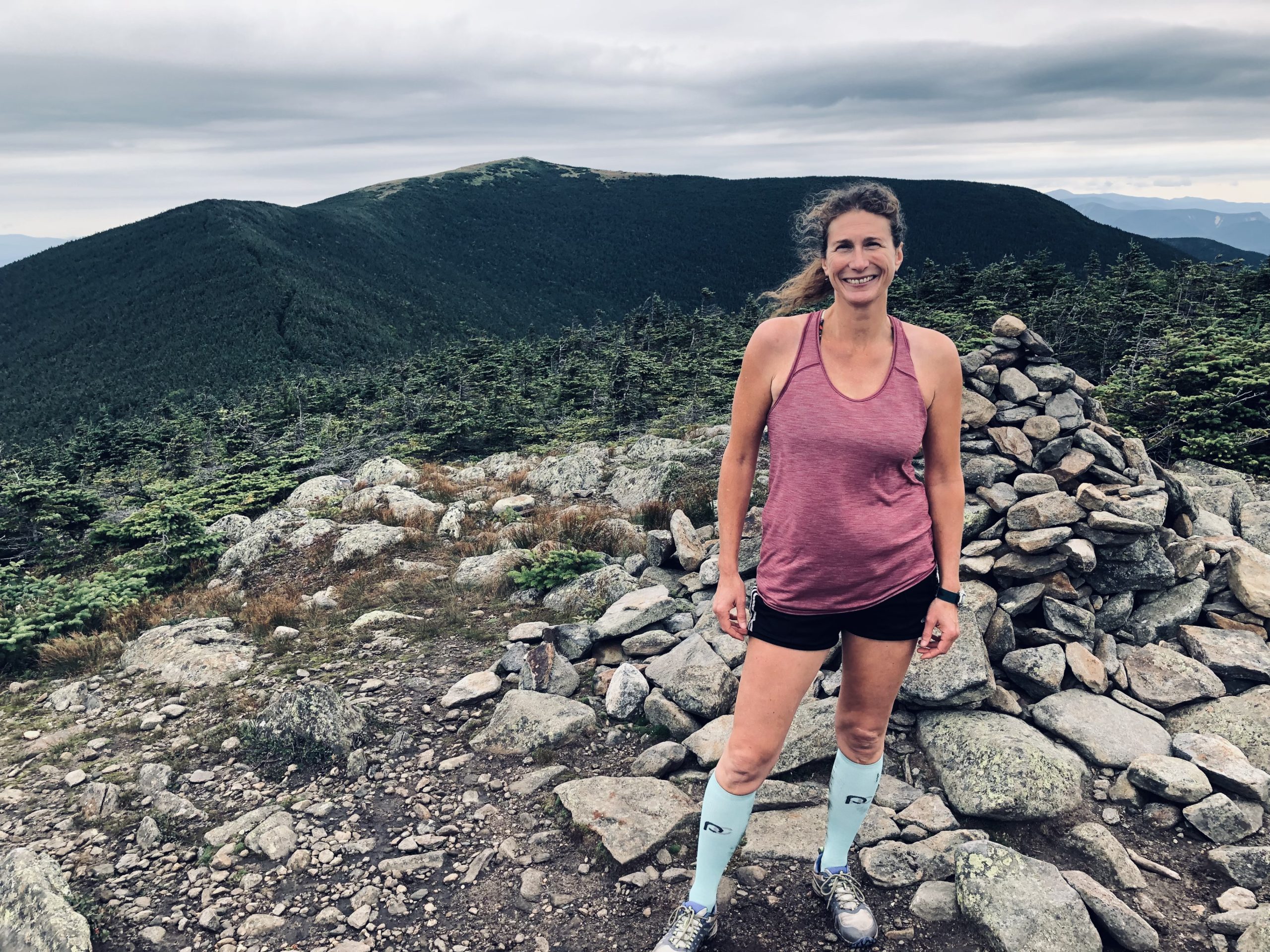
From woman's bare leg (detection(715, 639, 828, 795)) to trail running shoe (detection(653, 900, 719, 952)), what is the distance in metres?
0.71

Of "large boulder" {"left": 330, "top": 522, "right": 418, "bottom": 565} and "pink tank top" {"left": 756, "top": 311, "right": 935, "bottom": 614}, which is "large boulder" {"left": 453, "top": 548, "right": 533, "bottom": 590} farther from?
"pink tank top" {"left": 756, "top": 311, "right": 935, "bottom": 614}

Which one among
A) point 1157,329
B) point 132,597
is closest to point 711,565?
point 132,597

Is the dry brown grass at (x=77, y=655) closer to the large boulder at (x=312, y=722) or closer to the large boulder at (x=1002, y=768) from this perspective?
the large boulder at (x=312, y=722)

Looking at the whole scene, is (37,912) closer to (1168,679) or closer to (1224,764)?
(1224,764)

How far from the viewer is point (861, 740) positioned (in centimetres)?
274

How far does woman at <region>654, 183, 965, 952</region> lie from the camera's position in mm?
2285

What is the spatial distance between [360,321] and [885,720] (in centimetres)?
8512

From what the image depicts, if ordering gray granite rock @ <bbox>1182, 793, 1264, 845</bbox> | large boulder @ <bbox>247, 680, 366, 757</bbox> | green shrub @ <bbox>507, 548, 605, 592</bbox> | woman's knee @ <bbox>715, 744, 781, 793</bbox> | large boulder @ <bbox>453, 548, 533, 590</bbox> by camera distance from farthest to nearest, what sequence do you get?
large boulder @ <bbox>453, 548, 533, 590</bbox> → green shrub @ <bbox>507, 548, 605, 592</bbox> → large boulder @ <bbox>247, 680, 366, 757</bbox> → gray granite rock @ <bbox>1182, 793, 1264, 845</bbox> → woman's knee @ <bbox>715, 744, 781, 793</bbox>

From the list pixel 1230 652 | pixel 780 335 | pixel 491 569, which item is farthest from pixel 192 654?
pixel 1230 652

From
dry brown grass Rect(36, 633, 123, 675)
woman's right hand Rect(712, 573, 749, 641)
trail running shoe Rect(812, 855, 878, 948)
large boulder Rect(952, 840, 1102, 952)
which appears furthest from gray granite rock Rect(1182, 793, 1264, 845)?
dry brown grass Rect(36, 633, 123, 675)

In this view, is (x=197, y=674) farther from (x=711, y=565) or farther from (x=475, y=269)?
(x=475, y=269)

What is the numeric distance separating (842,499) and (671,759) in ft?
8.16

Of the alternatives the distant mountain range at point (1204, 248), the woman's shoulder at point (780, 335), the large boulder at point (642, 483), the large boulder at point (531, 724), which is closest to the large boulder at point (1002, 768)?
the large boulder at point (531, 724)

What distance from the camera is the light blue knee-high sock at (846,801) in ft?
9.29
